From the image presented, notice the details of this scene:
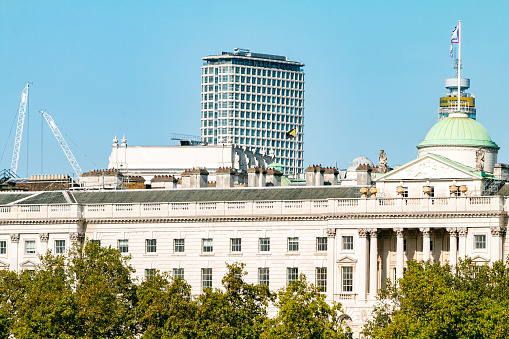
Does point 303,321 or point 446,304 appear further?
point 303,321

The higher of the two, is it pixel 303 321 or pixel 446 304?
pixel 446 304

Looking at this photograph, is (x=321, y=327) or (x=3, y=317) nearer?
(x=321, y=327)

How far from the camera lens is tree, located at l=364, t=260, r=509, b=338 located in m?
175

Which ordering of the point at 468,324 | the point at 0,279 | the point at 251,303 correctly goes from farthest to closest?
the point at 0,279 < the point at 251,303 < the point at 468,324

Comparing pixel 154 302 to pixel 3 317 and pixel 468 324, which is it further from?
pixel 468 324

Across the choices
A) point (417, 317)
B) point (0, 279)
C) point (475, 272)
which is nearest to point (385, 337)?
point (417, 317)

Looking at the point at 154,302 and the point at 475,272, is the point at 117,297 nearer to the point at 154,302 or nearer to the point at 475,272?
the point at 154,302

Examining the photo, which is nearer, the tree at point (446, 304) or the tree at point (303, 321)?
the tree at point (446, 304)

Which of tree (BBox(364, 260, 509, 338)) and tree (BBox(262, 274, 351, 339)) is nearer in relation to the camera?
tree (BBox(364, 260, 509, 338))

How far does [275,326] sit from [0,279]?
3617cm

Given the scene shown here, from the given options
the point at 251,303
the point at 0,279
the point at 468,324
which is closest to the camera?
the point at 468,324

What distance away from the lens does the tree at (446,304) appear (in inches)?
6875

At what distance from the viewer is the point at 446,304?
176 meters

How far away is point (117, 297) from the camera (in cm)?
19300
